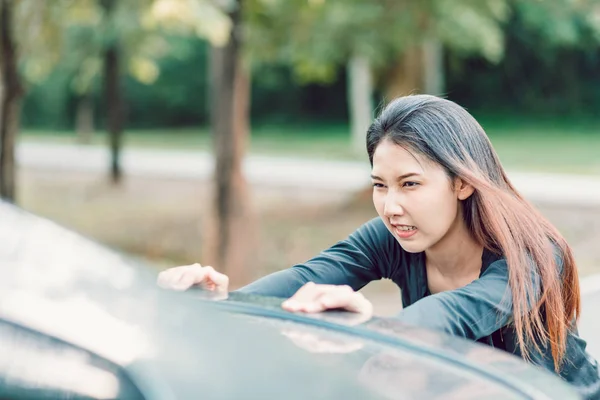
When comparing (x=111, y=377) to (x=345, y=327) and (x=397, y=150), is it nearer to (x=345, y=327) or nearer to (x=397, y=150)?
(x=345, y=327)

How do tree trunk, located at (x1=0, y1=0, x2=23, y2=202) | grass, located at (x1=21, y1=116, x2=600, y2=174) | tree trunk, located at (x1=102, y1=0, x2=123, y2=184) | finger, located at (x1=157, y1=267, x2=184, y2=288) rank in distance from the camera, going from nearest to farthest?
finger, located at (x1=157, y1=267, x2=184, y2=288)
tree trunk, located at (x1=0, y1=0, x2=23, y2=202)
tree trunk, located at (x1=102, y1=0, x2=123, y2=184)
grass, located at (x1=21, y1=116, x2=600, y2=174)

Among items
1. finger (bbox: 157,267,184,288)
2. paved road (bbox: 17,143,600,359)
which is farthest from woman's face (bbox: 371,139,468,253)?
paved road (bbox: 17,143,600,359)

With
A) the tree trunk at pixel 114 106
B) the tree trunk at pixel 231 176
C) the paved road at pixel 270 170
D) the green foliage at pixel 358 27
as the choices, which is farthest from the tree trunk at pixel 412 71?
the tree trunk at pixel 114 106

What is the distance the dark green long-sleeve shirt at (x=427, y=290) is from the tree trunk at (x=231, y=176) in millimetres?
7606

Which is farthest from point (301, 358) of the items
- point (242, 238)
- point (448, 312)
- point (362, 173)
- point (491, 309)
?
point (362, 173)

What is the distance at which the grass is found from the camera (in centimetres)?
2084

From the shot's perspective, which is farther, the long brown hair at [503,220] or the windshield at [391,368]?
the long brown hair at [503,220]

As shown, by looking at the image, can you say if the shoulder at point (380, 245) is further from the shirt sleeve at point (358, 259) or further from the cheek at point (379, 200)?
the cheek at point (379, 200)

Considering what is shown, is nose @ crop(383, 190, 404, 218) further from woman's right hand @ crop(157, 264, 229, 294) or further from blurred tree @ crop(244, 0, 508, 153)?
blurred tree @ crop(244, 0, 508, 153)

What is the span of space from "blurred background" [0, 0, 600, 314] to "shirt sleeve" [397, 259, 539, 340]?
2.66 ft

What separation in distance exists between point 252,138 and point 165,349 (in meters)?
33.4

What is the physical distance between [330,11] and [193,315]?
1110 cm

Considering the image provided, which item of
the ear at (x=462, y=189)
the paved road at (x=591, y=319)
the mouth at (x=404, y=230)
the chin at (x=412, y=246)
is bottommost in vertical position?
the paved road at (x=591, y=319)

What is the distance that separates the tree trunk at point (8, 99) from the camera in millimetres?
10617
